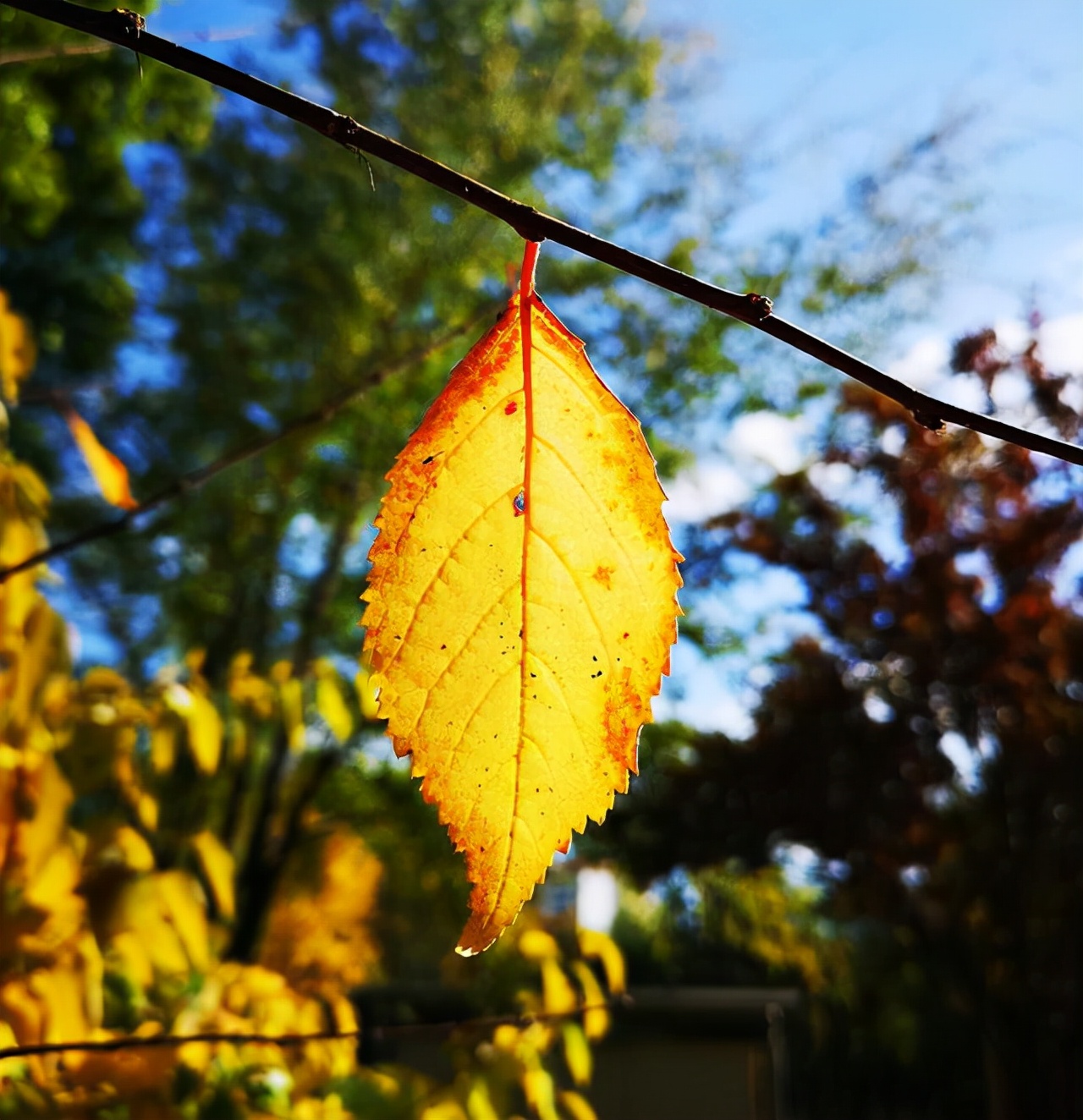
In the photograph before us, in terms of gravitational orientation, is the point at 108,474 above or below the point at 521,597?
above

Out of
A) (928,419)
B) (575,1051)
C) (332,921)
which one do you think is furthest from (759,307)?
(332,921)

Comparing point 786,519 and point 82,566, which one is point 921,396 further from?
point 82,566

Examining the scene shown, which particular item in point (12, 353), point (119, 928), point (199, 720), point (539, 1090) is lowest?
point (539, 1090)

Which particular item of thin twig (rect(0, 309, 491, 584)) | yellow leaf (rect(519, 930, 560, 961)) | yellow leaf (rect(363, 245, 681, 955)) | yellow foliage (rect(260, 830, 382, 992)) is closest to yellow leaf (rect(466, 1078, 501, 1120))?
yellow leaf (rect(519, 930, 560, 961))

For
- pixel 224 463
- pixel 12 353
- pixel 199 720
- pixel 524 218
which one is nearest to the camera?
pixel 524 218

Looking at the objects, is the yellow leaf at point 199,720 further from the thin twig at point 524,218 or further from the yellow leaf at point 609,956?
the thin twig at point 524,218

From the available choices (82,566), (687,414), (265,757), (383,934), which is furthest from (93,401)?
(383,934)

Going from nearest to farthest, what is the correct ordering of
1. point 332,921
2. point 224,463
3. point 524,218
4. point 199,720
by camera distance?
point 524,218
point 224,463
point 199,720
point 332,921

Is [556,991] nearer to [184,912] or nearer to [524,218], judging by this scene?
[184,912]
